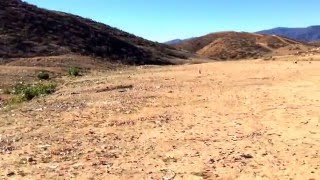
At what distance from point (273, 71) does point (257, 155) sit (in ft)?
60.1

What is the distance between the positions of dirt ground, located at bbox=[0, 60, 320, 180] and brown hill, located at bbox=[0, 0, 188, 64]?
88.3ft

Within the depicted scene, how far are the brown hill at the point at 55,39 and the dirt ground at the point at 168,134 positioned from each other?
88.3ft

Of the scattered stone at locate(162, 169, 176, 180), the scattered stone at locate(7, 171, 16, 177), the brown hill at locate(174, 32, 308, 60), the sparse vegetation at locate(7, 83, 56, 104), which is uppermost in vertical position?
the brown hill at locate(174, 32, 308, 60)

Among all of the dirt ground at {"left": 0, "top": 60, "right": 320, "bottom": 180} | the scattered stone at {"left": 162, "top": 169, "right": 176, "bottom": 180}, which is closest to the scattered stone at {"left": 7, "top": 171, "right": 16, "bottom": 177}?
the dirt ground at {"left": 0, "top": 60, "right": 320, "bottom": 180}

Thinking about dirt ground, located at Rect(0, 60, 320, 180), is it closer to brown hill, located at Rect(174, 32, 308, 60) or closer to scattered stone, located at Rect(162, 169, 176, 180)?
scattered stone, located at Rect(162, 169, 176, 180)

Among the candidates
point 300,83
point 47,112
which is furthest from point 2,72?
point 300,83

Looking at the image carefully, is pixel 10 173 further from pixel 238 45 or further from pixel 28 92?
pixel 238 45

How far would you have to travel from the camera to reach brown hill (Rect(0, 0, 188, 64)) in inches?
1925

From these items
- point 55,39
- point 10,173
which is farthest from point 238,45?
point 10,173

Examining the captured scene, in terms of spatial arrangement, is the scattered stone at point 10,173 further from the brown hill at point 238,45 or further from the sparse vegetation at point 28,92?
the brown hill at point 238,45

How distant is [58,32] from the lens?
57.5m

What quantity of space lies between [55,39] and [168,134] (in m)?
42.2

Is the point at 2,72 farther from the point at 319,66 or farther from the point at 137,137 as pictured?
the point at 137,137

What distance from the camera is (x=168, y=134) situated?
14.0 metres
